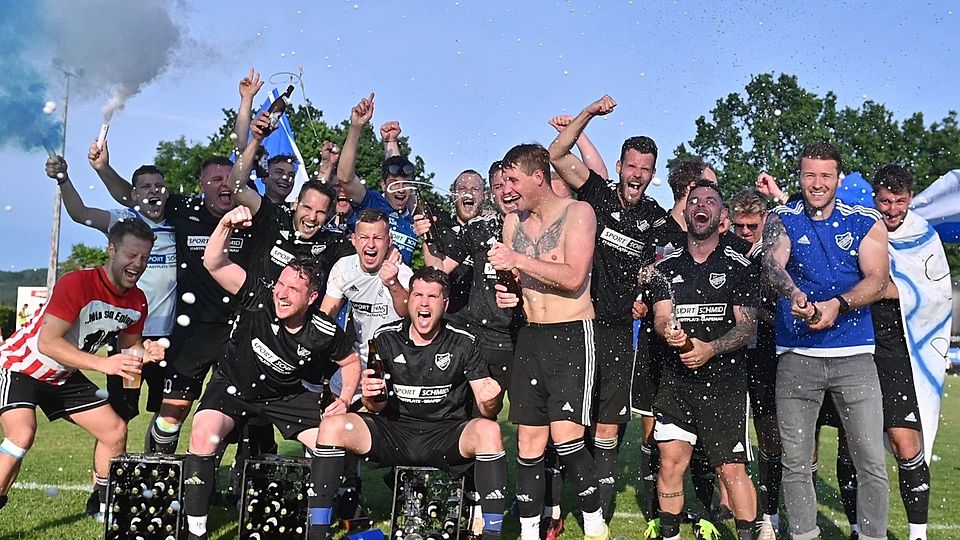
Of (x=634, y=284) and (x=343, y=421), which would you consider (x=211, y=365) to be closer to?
(x=343, y=421)

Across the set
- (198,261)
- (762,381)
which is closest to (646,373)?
(762,381)

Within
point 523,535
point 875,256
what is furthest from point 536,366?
point 875,256

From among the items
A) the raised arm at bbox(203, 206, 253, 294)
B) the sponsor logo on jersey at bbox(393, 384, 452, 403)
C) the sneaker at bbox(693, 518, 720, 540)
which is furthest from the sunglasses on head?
the sneaker at bbox(693, 518, 720, 540)

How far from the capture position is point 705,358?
17.9 ft

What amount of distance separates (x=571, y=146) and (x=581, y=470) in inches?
82.8

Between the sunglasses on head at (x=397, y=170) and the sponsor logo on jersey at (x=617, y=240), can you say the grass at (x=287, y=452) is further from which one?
the sunglasses on head at (x=397, y=170)

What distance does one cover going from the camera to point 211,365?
6.91 metres

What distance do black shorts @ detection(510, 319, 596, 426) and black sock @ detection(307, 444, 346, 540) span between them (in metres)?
1.11

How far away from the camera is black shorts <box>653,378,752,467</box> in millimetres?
5402

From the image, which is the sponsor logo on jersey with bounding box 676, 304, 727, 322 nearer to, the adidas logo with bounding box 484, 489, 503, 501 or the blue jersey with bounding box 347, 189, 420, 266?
the adidas logo with bounding box 484, 489, 503, 501

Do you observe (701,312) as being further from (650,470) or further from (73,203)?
(73,203)

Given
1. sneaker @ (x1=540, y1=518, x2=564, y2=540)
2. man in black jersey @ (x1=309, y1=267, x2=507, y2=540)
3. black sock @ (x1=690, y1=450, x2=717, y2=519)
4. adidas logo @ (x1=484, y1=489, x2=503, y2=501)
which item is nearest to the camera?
adidas logo @ (x1=484, y1=489, x2=503, y2=501)

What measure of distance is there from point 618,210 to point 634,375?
125 cm

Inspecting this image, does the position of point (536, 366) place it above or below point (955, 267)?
below
